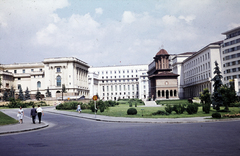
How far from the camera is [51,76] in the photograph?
113438 mm

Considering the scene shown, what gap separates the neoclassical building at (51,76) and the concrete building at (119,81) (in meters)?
35.9

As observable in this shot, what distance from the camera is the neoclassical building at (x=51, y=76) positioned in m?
111

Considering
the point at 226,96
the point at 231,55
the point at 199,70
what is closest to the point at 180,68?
the point at 199,70

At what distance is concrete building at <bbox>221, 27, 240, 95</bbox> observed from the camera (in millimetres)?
76438

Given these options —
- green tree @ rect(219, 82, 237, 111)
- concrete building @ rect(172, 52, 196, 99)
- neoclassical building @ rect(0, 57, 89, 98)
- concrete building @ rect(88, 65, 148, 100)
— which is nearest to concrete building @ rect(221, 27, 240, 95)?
concrete building @ rect(172, 52, 196, 99)

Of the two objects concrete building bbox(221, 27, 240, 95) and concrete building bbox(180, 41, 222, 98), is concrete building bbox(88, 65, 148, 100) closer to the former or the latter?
concrete building bbox(180, 41, 222, 98)

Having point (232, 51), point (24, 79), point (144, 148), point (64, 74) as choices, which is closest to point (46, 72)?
point (64, 74)

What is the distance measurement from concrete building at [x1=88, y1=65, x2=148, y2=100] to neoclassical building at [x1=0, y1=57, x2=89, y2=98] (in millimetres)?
35949

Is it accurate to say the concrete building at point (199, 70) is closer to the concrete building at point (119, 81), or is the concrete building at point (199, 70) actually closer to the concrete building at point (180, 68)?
the concrete building at point (180, 68)

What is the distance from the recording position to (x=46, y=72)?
114 meters

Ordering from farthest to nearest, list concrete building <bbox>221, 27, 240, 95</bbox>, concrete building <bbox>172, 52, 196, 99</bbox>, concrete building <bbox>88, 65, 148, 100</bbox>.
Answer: concrete building <bbox>88, 65, 148, 100</bbox> → concrete building <bbox>172, 52, 196, 99</bbox> → concrete building <bbox>221, 27, 240, 95</bbox>

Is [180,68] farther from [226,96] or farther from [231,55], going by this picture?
[226,96]

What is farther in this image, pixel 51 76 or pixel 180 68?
pixel 180 68

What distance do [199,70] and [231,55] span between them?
18.7m
